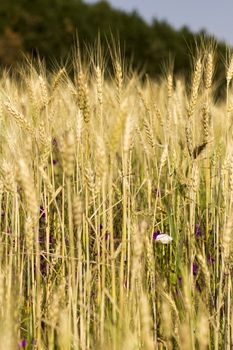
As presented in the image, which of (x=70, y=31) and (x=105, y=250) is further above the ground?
(x=70, y=31)

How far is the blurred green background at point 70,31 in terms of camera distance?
10117mm

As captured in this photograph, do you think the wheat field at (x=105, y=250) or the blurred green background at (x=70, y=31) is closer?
the wheat field at (x=105, y=250)

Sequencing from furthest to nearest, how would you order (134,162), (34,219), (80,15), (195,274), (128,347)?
(80,15) → (134,162) → (195,274) → (34,219) → (128,347)

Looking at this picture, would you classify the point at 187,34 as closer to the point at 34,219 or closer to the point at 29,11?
the point at 29,11

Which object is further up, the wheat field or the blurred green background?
the blurred green background

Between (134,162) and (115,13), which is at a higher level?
(115,13)

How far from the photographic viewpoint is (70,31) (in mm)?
10953

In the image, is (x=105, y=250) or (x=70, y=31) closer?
(x=105, y=250)

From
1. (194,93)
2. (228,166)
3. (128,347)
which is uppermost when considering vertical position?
(194,93)

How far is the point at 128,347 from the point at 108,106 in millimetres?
2133

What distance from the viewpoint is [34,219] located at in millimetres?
1314

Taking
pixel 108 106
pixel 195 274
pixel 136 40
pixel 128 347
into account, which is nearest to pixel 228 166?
pixel 195 274

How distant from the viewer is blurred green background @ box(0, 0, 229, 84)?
33.2 feet

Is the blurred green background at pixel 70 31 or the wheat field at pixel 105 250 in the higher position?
the blurred green background at pixel 70 31
